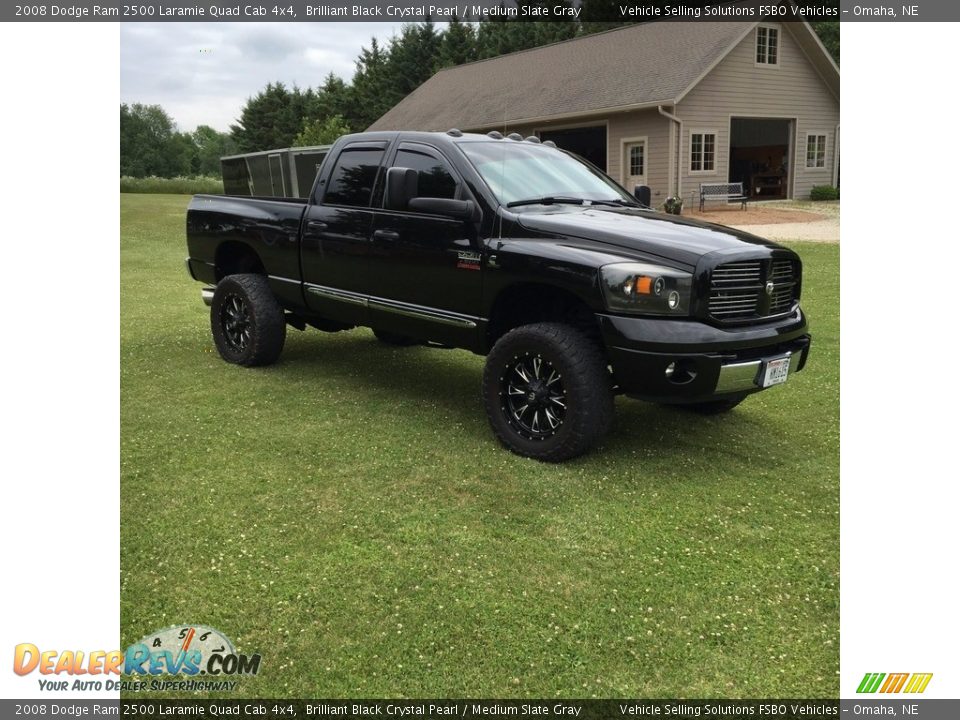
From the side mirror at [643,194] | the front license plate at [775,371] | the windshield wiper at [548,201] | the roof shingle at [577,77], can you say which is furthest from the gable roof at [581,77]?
the front license plate at [775,371]

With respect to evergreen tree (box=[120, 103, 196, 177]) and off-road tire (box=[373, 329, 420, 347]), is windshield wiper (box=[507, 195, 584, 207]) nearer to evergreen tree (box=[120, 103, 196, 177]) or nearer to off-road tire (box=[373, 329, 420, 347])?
evergreen tree (box=[120, 103, 196, 177])

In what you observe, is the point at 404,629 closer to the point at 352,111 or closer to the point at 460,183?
the point at 460,183

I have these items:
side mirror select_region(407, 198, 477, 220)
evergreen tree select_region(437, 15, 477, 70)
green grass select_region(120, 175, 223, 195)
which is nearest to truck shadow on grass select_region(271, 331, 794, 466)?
side mirror select_region(407, 198, 477, 220)

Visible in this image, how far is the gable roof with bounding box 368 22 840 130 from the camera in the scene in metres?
22.9

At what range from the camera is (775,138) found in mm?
29969

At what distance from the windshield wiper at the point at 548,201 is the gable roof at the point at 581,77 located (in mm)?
17595

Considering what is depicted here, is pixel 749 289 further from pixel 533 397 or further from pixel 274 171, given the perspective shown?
pixel 274 171

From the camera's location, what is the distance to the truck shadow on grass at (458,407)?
18.1 feet

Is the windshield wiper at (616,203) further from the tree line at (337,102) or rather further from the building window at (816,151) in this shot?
the building window at (816,151)

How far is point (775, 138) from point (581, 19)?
890 cm

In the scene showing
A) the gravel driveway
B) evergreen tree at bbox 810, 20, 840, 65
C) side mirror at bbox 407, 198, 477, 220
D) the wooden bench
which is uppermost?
evergreen tree at bbox 810, 20, 840, 65

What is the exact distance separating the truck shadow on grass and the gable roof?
54.2 feet

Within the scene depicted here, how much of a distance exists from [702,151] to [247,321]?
1945 cm

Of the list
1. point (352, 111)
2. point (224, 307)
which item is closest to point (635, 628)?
point (224, 307)
